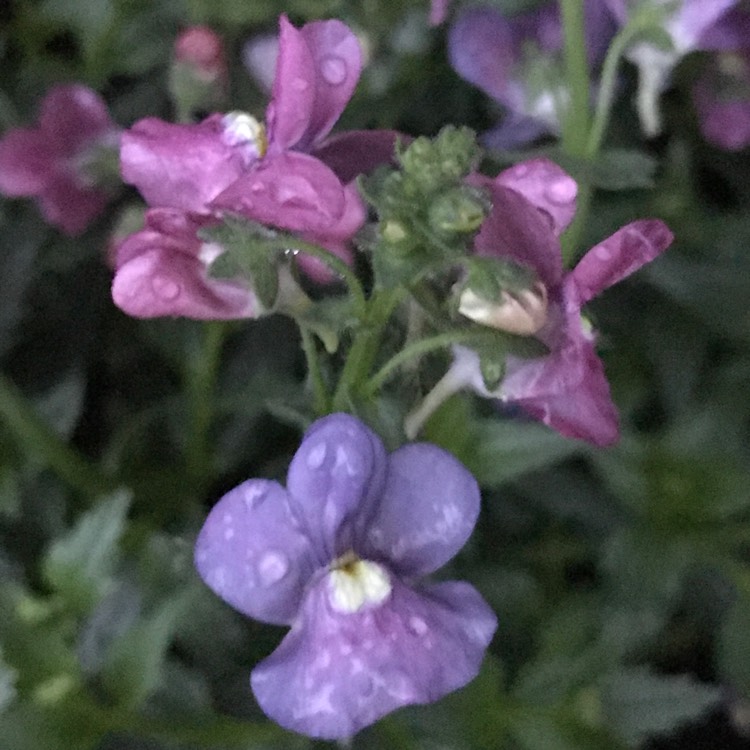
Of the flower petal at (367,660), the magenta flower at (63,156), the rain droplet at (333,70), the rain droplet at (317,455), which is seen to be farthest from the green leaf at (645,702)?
the magenta flower at (63,156)

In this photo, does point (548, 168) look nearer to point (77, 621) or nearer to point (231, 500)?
point (231, 500)

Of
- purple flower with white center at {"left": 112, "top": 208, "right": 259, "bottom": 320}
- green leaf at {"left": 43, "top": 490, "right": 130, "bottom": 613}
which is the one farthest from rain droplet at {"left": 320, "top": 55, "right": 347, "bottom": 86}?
green leaf at {"left": 43, "top": 490, "right": 130, "bottom": 613}

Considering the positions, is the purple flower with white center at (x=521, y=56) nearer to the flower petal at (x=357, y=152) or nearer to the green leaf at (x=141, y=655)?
the flower petal at (x=357, y=152)

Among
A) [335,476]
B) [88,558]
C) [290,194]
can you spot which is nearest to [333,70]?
[290,194]

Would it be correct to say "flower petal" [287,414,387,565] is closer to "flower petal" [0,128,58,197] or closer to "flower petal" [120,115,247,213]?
"flower petal" [120,115,247,213]

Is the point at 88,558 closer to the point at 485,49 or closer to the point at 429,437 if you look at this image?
the point at 429,437

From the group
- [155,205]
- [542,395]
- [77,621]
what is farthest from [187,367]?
[542,395]

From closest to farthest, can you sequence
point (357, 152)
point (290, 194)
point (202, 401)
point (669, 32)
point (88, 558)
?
1. point (290, 194)
2. point (357, 152)
3. point (88, 558)
4. point (669, 32)
5. point (202, 401)
